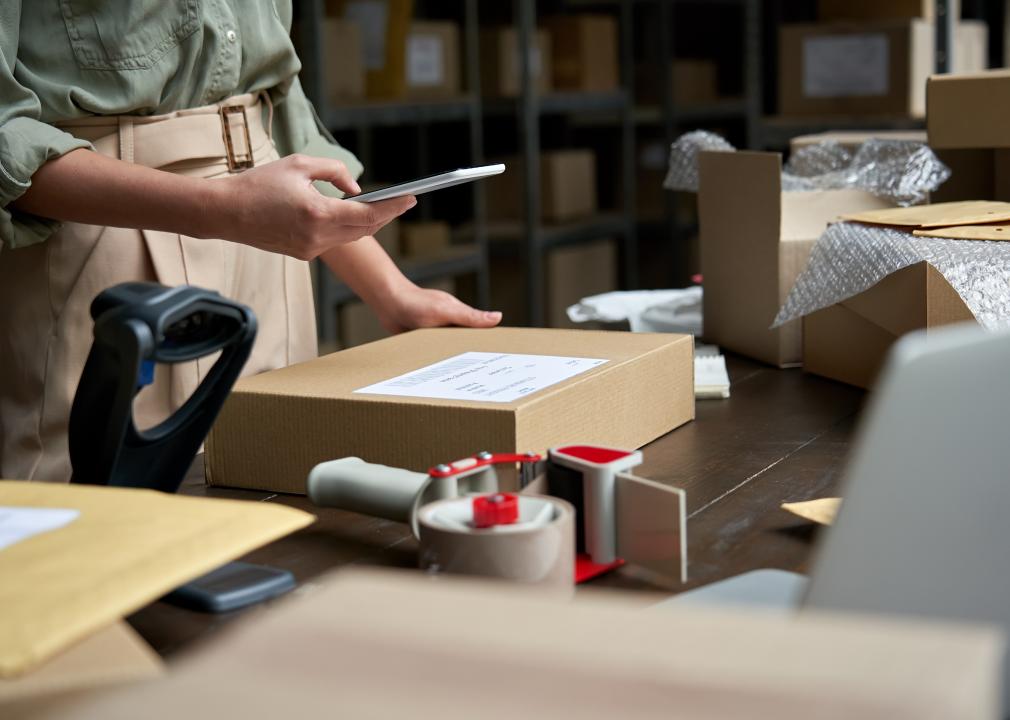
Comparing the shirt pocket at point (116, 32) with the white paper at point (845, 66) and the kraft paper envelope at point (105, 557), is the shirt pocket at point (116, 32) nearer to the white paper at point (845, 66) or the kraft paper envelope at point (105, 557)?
the kraft paper envelope at point (105, 557)

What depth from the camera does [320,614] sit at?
316 mm

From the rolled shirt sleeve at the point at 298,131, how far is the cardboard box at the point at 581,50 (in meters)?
2.47

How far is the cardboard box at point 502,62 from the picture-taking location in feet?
11.8

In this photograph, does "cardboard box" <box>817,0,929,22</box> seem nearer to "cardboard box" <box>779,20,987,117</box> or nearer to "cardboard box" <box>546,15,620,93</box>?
"cardboard box" <box>779,20,987,117</box>

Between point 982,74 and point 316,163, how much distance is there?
33.4 inches

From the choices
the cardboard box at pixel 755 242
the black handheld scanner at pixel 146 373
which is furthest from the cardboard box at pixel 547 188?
the black handheld scanner at pixel 146 373

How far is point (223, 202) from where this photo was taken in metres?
1.10

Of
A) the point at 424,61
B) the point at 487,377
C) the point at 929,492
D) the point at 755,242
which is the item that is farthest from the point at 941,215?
the point at 424,61

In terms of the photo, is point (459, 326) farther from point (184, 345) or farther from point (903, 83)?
point (903, 83)

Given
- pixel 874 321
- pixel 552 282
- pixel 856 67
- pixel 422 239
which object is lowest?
pixel 552 282

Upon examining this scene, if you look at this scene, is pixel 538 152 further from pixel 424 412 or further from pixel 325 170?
pixel 424 412

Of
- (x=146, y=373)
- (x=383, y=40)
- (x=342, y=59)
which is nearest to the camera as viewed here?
(x=146, y=373)

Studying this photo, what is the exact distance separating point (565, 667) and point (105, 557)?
0.27 meters

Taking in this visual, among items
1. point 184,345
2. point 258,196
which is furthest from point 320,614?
point 258,196
